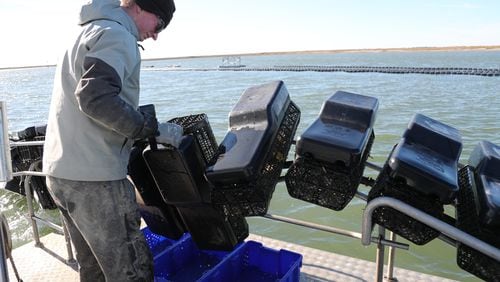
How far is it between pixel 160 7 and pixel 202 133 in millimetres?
727

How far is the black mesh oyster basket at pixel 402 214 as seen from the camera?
71.7 inches

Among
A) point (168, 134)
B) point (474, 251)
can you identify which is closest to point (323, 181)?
point (474, 251)

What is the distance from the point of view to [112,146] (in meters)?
2.03

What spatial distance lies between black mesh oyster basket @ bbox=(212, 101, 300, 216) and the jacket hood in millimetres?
857

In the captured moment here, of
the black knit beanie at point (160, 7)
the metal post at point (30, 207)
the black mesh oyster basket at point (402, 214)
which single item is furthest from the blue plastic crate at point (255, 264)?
the metal post at point (30, 207)

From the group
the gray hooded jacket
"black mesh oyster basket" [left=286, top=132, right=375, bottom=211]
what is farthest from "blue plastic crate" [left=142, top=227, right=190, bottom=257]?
"black mesh oyster basket" [left=286, top=132, right=375, bottom=211]

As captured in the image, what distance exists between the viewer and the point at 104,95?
1.79 metres

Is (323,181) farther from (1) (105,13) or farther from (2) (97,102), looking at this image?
(1) (105,13)

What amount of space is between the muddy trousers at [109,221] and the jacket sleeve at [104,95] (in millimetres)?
337

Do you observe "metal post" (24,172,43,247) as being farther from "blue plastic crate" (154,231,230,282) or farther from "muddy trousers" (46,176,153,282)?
"muddy trousers" (46,176,153,282)

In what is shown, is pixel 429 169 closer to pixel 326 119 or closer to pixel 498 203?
pixel 498 203

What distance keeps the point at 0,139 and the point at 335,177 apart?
1312 mm

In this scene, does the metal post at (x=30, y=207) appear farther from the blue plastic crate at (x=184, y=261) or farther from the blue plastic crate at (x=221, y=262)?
the blue plastic crate at (x=184, y=261)

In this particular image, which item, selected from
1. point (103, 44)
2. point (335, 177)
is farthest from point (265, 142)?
point (103, 44)
